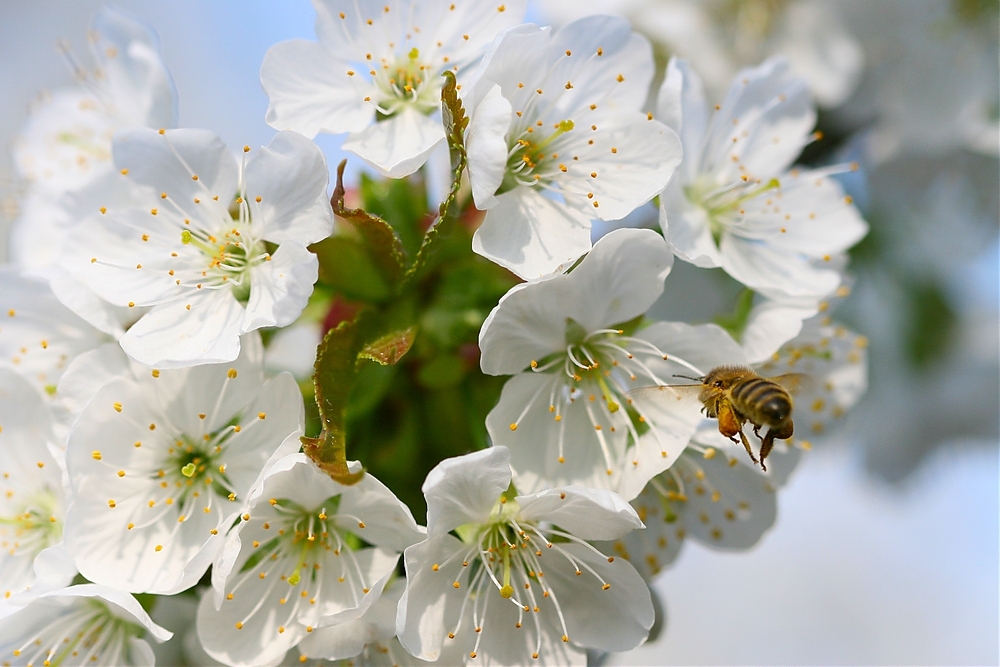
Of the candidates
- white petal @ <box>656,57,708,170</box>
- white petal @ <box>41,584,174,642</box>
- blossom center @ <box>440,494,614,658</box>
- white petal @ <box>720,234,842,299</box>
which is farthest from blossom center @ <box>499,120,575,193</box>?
white petal @ <box>41,584,174,642</box>

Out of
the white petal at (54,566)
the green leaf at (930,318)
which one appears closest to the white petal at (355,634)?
the white petal at (54,566)

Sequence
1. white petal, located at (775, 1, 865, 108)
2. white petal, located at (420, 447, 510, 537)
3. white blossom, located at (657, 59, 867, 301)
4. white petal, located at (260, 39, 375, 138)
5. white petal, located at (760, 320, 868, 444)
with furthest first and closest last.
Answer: white petal, located at (775, 1, 865, 108)
white petal, located at (760, 320, 868, 444)
white blossom, located at (657, 59, 867, 301)
white petal, located at (260, 39, 375, 138)
white petal, located at (420, 447, 510, 537)

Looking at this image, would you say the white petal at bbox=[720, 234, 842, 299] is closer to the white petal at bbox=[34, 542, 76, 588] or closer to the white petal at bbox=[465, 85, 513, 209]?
the white petal at bbox=[465, 85, 513, 209]

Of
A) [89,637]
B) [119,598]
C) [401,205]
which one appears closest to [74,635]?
[89,637]

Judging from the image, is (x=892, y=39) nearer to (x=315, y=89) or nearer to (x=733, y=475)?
(x=733, y=475)

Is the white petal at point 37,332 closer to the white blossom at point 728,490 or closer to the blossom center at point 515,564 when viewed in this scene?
the blossom center at point 515,564
